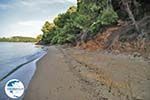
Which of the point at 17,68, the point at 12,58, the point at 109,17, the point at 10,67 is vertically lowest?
the point at 12,58

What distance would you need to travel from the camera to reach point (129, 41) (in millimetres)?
29312

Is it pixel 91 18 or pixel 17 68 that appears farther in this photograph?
pixel 91 18

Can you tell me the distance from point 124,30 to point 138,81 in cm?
2026

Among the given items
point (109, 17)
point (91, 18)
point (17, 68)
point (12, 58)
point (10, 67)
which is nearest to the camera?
point (17, 68)

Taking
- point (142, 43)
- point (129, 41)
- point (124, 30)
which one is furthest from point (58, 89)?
point (124, 30)

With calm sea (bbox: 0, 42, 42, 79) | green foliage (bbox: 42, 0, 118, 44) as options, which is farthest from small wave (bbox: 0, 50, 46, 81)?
green foliage (bbox: 42, 0, 118, 44)

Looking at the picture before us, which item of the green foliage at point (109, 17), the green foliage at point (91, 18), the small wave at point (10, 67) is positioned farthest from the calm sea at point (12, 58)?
the green foliage at point (109, 17)

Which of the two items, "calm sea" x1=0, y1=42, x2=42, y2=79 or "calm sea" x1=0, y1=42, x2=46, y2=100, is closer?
"calm sea" x1=0, y1=42, x2=46, y2=100

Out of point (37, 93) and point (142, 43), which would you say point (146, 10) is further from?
point (37, 93)

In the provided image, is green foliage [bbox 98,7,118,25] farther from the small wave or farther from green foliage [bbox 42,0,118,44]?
the small wave

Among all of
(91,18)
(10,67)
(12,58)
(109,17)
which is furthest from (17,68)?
(91,18)

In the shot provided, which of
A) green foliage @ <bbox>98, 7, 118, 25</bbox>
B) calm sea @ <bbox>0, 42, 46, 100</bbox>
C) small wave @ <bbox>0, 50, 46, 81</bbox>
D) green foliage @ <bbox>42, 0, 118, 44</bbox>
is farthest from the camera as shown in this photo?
green foliage @ <bbox>42, 0, 118, 44</bbox>

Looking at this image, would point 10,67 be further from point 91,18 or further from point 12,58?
point 91,18

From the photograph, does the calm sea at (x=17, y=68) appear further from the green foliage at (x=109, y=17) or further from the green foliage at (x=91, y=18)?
the green foliage at (x=109, y=17)
